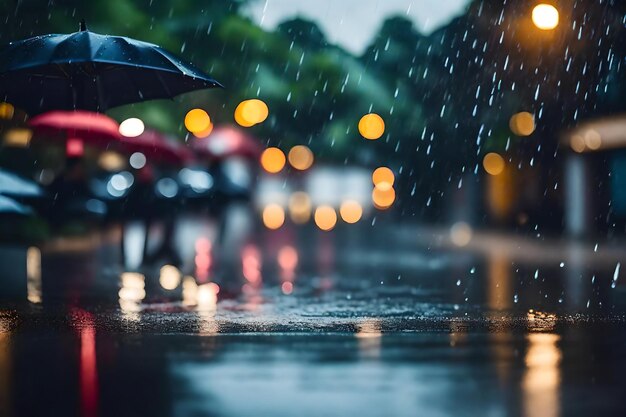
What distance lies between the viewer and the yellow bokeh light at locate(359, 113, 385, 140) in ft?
151

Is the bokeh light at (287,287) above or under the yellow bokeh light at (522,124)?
under

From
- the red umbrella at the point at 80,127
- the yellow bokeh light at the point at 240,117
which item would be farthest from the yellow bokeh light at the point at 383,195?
the red umbrella at the point at 80,127

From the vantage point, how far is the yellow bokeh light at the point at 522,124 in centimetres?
3681

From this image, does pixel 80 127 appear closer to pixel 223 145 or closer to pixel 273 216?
pixel 223 145

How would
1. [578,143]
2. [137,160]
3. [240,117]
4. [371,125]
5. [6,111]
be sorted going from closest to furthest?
[6,111]
[578,143]
[240,117]
[371,125]
[137,160]

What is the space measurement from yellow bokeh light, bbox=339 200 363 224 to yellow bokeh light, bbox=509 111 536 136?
14956 mm

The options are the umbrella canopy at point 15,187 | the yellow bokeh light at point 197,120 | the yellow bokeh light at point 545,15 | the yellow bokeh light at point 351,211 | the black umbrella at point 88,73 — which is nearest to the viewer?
the black umbrella at point 88,73

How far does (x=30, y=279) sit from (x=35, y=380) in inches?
358

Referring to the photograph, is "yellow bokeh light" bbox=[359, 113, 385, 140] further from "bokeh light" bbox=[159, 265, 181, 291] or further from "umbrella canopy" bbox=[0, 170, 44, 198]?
"umbrella canopy" bbox=[0, 170, 44, 198]

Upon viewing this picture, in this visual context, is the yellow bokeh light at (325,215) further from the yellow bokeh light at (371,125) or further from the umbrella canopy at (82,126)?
the umbrella canopy at (82,126)

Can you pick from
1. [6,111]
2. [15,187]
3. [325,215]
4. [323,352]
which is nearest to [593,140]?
[6,111]

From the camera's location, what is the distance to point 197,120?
1431 inches

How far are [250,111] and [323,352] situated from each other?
30.2 m

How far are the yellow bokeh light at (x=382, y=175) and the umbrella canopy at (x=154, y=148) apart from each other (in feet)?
106
